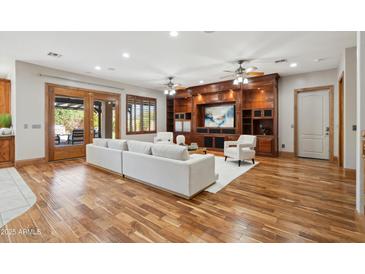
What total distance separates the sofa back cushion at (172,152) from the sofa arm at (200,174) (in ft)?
0.50

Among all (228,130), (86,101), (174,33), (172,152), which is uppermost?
(174,33)

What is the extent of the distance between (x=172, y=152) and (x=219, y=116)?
496 cm

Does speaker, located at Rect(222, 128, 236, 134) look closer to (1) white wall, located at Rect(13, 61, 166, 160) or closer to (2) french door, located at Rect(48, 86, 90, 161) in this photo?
(2) french door, located at Rect(48, 86, 90, 161)

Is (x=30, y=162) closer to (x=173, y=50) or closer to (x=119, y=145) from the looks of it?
(x=119, y=145)

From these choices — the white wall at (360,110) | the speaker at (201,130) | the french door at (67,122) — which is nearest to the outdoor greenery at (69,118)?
the french door at (67,122)

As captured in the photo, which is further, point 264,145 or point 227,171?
point 264,145

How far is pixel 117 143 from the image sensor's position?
154 inches

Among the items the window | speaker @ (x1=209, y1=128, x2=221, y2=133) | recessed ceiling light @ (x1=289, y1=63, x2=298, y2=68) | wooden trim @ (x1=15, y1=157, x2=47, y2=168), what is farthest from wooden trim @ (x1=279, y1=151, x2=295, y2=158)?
wooden trim @ (x1=15, y1=157, x2=47, y2=168)

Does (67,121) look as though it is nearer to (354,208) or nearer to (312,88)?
(354,208)

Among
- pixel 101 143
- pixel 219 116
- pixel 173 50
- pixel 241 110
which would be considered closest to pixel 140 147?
Answer: pixel 101 143

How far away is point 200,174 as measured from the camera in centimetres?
284

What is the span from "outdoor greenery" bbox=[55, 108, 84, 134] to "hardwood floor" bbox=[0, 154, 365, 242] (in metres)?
2.37

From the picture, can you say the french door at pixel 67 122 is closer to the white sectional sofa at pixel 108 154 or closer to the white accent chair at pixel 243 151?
the white sectional sofa at pixel 108 154
